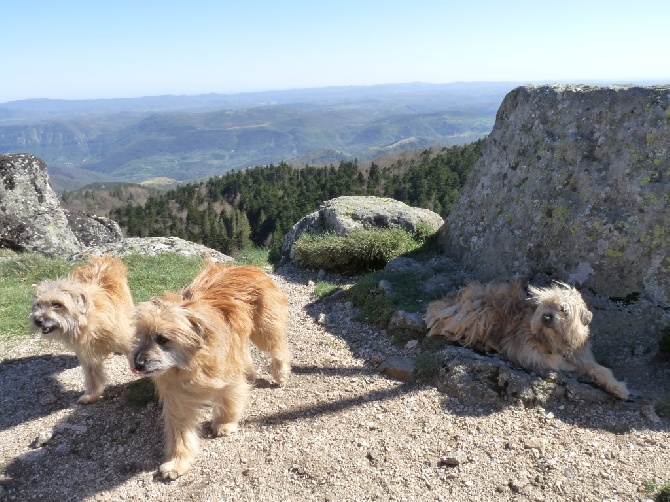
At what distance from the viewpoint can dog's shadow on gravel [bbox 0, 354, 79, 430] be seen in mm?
6504

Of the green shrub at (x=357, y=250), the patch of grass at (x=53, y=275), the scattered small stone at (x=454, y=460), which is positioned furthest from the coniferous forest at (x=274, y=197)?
the scattered small stone at (x=454, y=460)

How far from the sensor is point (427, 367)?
22.2 feet

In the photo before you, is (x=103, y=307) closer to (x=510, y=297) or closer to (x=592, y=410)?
(x=510, y=297)

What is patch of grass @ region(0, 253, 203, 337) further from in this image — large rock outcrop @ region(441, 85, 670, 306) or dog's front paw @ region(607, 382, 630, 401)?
dog's front paw @ region(607, 382, 630, 401)

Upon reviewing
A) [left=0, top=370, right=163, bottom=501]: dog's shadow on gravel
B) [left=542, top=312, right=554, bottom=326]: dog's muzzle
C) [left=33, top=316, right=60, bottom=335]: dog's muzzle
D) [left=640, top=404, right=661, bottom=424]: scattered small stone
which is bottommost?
[left=0, top=370, right=163, bottom=501]: dog's shadow on gravel

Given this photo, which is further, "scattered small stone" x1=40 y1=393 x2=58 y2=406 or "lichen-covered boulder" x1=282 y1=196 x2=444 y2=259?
"lichen-covered boulder" x1=282 y1=196 x2=444 y2=259

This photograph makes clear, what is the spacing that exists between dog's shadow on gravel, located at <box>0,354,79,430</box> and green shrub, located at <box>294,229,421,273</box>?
5801 mm

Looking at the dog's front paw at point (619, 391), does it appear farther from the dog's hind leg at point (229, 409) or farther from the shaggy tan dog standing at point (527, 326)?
the dog's hind leg at point (229, 409)

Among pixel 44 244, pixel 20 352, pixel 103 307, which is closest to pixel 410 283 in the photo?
pixel 103 307

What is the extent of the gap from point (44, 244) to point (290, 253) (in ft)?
27.0

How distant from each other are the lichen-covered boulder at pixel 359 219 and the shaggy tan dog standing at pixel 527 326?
5.44 meters

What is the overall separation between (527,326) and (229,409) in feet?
13.3

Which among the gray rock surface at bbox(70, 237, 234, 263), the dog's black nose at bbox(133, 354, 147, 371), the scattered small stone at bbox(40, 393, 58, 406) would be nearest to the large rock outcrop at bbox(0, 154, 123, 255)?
the gray rock surface at bbox(70, 237, 234, 263)

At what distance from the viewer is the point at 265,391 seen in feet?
22.2
